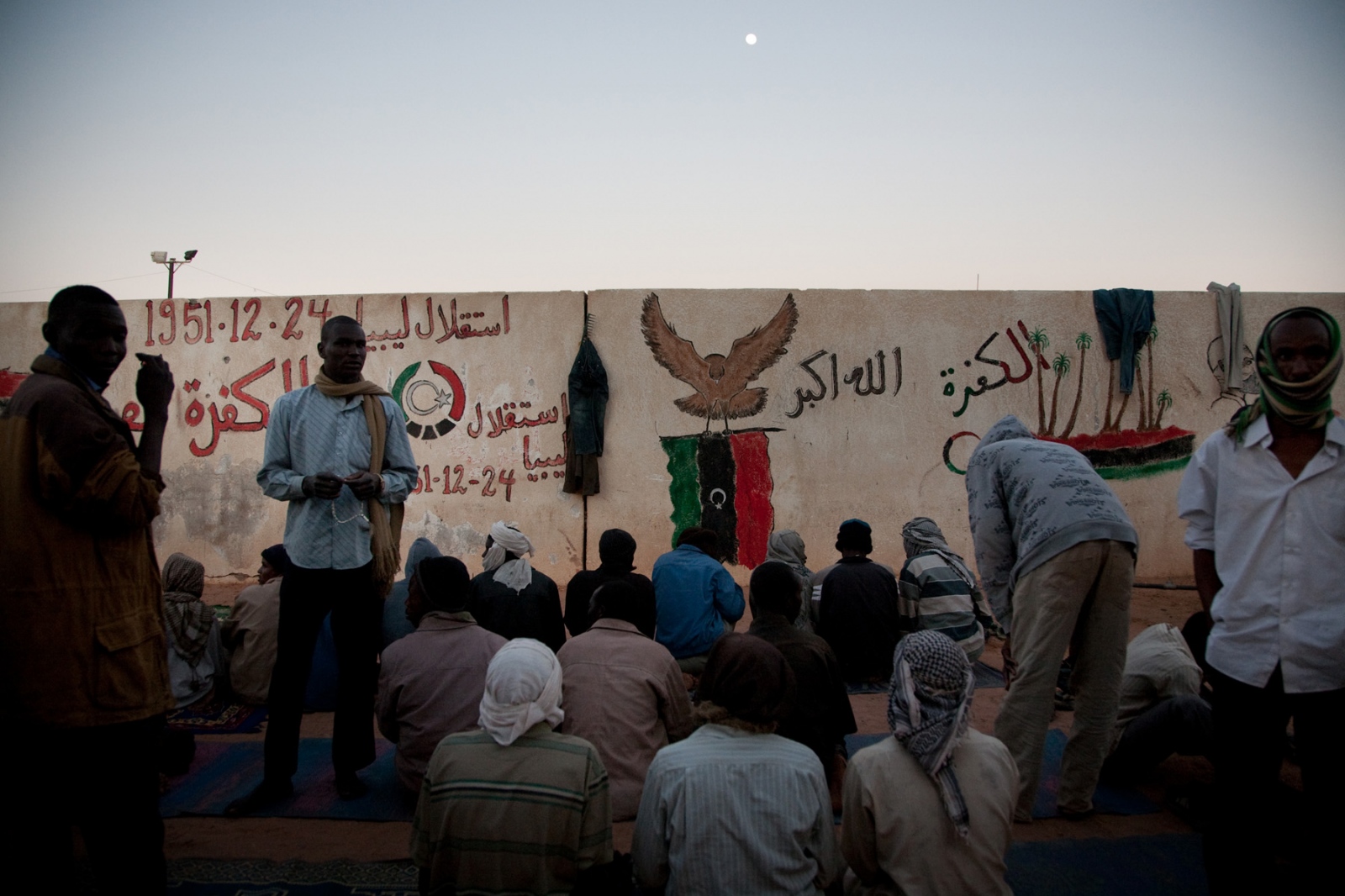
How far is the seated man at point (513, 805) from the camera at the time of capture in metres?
2.00

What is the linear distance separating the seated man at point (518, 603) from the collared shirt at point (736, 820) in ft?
6.80

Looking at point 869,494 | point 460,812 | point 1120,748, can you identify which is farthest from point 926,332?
point 460,812

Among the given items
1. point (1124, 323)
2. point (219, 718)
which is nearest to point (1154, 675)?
point (219, 718)

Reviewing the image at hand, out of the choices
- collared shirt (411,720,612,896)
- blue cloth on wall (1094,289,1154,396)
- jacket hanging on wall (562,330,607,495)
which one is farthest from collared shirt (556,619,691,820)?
blue cloth on wall (1094,289,1154,396)

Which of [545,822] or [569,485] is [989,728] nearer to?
[545,822]

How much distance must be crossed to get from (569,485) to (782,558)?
308cm

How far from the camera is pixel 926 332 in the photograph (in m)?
8.01

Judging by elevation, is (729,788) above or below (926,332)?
below

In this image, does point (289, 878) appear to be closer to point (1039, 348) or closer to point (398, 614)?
point (398, 614)

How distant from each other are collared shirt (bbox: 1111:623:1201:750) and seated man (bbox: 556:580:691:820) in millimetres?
1845

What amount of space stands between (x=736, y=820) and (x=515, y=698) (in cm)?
58

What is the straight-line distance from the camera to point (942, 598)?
14.7 feet

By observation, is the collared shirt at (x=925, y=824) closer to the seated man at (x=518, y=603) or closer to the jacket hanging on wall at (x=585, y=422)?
the seated man at (x=518, y=603)

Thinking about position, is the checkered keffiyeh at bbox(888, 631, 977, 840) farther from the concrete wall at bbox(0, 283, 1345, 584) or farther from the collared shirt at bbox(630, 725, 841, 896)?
the concrete wall at bbox(0, 283, 1345, 584)
